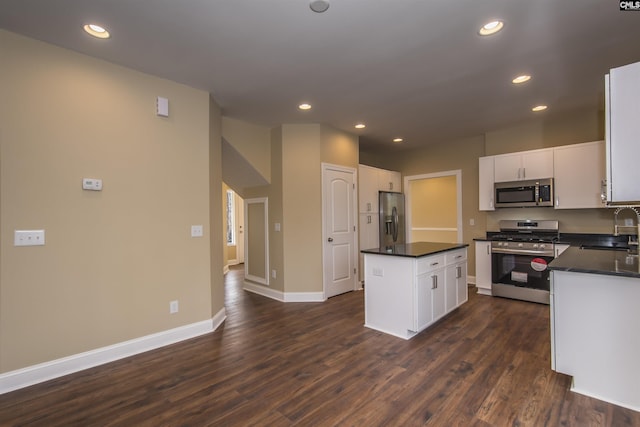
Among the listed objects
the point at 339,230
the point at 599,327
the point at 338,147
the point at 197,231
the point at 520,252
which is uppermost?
the point at 338,147

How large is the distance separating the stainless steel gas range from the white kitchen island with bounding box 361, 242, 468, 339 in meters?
1.35

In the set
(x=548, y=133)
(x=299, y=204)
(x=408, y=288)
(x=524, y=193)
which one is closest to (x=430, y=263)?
(x=408, y=288)

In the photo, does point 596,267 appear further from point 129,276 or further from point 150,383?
point 129,276

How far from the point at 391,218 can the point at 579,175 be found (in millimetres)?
2879

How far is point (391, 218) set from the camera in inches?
230

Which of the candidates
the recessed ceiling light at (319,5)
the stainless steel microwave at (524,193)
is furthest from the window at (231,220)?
the recessed ceiling light at (319,5)

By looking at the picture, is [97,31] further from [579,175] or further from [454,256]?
[579,175]

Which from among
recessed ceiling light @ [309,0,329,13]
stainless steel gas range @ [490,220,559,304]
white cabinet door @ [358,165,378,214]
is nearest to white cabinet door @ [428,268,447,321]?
stainless steel gas range @ [490,220,559,304]

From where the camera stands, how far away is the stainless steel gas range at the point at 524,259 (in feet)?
13.3

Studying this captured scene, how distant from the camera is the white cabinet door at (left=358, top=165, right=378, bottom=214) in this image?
528cm

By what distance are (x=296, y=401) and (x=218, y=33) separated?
9.20 feet

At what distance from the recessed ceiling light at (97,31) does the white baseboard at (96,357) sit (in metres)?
2.65

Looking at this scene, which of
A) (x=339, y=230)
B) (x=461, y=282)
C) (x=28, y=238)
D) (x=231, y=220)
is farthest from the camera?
(x=231, y=220)

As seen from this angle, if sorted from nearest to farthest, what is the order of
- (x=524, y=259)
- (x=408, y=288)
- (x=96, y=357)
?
1. (x=96, y=357)
2. (x=408, y=288)
3. (x=524, y=259)
